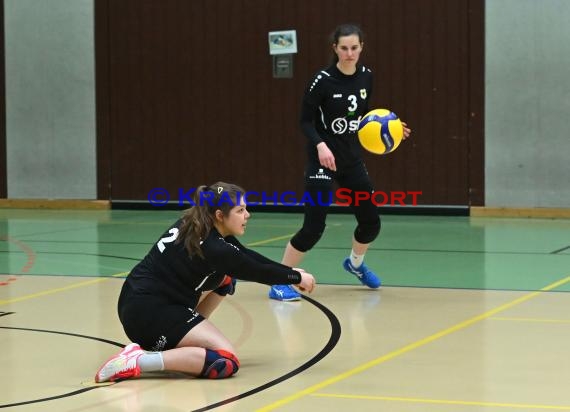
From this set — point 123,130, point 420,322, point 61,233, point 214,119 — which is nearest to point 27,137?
point 123,130

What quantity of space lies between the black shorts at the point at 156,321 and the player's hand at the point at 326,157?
2343 mm

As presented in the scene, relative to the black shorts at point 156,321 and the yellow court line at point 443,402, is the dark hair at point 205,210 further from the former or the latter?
the yellow court line at point 443,402

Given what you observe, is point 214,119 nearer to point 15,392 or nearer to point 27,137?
point 27,137

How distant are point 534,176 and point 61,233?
19.3 feet

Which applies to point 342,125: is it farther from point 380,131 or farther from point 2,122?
point 2,122

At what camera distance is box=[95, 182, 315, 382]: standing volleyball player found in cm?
530

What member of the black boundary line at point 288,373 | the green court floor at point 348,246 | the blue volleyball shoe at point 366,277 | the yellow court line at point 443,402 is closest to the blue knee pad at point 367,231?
the blue volleyball shoe at point 366,277

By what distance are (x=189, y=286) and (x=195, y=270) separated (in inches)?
4.2

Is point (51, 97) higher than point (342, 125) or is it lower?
higher

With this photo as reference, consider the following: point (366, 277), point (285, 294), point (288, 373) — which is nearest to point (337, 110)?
point (366, 277)

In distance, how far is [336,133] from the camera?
8.03m

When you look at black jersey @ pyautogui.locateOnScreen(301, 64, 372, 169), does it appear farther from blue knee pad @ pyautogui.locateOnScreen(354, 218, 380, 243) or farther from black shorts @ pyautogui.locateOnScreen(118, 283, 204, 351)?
black shorts @ pyautogui.locateOnScreen(118, 283, 204, 351)

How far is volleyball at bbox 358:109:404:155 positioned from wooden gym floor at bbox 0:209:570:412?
1098mm

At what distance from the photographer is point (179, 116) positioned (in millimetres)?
15219
